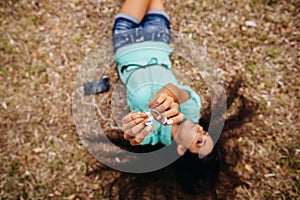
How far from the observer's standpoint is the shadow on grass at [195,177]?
5.33 ft

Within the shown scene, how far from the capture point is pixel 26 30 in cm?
217

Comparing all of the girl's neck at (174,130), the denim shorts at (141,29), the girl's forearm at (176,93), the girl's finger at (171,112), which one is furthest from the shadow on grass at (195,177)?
the denim shorts at (141,29)

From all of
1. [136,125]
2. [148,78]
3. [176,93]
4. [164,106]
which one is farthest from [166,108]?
[148,78]

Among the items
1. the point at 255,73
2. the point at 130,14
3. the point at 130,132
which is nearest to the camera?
the point at 130,132

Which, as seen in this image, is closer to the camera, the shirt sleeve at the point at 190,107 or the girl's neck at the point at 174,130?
the girl's neck at the point at 174,130

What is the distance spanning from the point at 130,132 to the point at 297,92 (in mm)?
1357

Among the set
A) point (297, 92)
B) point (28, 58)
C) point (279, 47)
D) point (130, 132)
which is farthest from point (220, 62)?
point (28, 58)

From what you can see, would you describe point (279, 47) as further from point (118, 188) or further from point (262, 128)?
point (118, 188)

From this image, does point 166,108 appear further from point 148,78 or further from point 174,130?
point 148,78

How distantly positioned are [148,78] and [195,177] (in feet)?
2.06

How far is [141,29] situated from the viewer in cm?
188

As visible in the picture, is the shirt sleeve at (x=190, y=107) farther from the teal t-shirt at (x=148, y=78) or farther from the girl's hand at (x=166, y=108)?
the girl's hand at (x=166, y=108)

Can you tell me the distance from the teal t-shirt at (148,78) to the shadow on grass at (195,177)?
8.6 inches

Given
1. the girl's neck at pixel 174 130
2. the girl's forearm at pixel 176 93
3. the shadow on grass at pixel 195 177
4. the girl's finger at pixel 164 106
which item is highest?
the girl's finger at pixel 164 106
